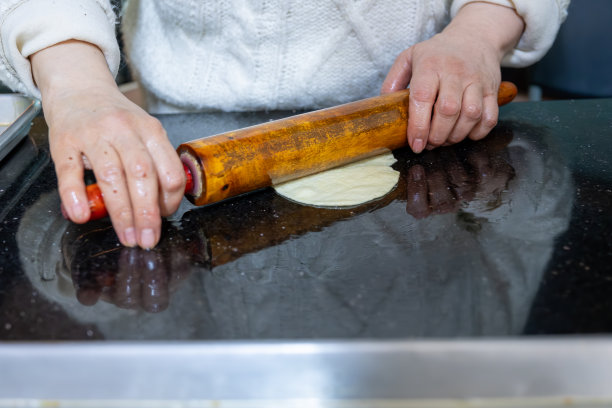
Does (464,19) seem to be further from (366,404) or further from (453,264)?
(366,404)

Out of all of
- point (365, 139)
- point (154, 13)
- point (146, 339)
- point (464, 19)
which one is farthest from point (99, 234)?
point (464, 19)

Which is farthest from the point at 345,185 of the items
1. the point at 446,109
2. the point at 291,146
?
the point at 446,109

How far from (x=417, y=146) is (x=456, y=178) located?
10 cm

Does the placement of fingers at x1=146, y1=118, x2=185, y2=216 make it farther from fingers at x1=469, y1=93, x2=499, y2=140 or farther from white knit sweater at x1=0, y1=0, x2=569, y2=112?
fingers at x1=469, y1=93, x2=499, y2=140

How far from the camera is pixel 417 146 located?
91 cm

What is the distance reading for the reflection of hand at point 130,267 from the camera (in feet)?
1.90

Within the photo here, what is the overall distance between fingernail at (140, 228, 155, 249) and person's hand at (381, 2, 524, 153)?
0.48 meters

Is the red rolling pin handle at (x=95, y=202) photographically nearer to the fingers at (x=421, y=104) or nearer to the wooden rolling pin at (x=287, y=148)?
the wooden rolling pin at (x=287, y=148)

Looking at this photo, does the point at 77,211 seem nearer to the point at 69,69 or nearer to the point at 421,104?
the point at 69,69

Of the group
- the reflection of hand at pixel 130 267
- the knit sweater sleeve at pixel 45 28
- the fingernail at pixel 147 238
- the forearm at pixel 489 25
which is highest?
the knit sweater sleeve at pixel 45 28

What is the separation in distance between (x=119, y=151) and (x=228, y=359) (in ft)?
1.05

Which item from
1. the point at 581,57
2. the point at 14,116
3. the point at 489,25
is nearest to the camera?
the point at 489,25

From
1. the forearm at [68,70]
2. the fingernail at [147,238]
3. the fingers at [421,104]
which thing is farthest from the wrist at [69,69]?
the fingers at [421,104]

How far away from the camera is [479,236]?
663 millimetres
